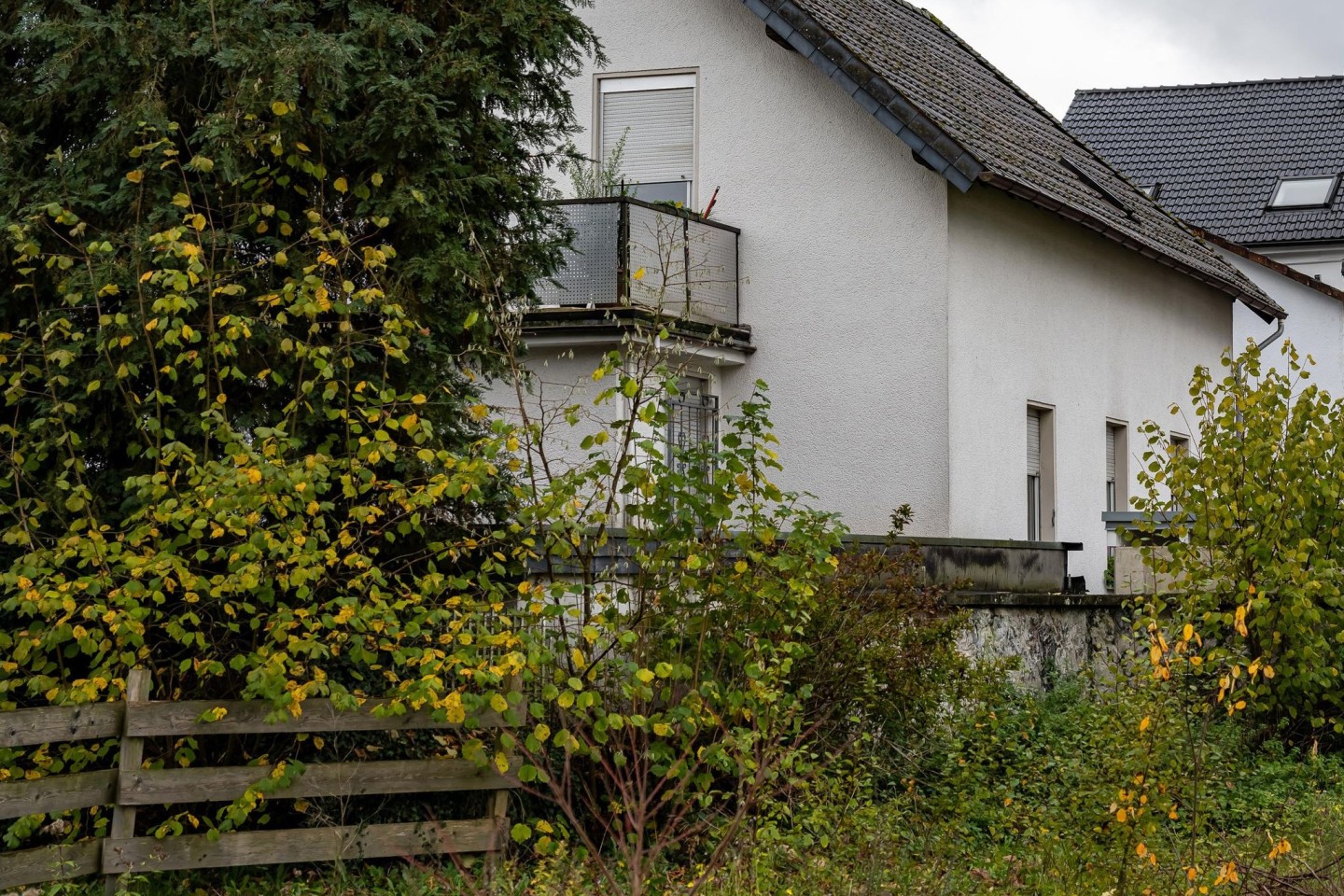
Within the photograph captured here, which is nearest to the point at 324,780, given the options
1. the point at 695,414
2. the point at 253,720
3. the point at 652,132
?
the point at 253,720

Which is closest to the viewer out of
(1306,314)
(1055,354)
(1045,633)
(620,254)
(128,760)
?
(128,760)

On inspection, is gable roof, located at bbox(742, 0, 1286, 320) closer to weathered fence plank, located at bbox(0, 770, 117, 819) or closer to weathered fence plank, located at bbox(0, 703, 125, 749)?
weathered fence plank, located at bbox(0, 703, 125, 749)

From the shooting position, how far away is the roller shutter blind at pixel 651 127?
57.8ft

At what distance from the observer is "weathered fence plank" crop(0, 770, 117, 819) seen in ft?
23.8

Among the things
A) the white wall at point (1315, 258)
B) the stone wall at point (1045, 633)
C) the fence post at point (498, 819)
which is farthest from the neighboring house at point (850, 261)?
the white wall at point (1315, 258)

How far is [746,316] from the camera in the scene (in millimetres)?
17203

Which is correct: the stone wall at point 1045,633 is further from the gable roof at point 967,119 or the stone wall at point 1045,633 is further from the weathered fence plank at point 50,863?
the weathered fence plank at point 50,863

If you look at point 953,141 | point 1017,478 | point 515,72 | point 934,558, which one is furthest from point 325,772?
point 1017,478

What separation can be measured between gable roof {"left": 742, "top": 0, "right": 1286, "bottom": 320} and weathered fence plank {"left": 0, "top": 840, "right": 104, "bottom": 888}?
10.2m

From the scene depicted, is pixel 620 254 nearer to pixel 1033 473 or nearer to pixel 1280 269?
pixel 1033 473

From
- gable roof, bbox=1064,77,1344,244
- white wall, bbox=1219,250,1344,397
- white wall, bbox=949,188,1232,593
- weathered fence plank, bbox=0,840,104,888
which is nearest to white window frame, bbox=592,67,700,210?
white wall, bbox=949,188,1232,593

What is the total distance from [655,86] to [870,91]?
2.85 metres

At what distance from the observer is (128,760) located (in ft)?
25.2

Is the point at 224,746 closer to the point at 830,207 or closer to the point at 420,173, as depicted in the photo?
the point at 420,173
